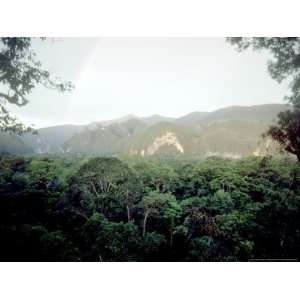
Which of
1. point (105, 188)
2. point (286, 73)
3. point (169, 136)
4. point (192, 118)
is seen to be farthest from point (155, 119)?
point (286, 73)

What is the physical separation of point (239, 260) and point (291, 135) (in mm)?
2213

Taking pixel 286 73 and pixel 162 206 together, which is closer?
pixel 162 206

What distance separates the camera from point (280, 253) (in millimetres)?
4719

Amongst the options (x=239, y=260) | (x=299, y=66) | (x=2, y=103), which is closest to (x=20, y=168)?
(x=2, y=103)

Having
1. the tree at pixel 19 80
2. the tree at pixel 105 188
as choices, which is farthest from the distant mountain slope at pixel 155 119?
the tree at pixel 19 80

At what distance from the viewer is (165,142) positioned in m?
5.43

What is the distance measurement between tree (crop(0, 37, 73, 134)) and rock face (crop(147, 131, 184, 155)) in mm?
1680

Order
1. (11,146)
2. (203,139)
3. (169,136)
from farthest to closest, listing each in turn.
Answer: (169,136)
(203,139)
(11,146)

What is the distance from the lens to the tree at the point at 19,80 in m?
5.20

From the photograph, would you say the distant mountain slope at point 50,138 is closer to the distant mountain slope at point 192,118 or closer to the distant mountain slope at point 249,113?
the distant mountain slope at point 192,118

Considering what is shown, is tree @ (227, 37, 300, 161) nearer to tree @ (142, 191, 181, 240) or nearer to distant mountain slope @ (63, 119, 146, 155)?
tree @ (142, 191, 181, 240)

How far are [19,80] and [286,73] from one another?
176 inches

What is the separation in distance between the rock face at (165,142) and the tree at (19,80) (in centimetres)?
168

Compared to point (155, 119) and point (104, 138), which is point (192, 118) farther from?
point (104, 138)
